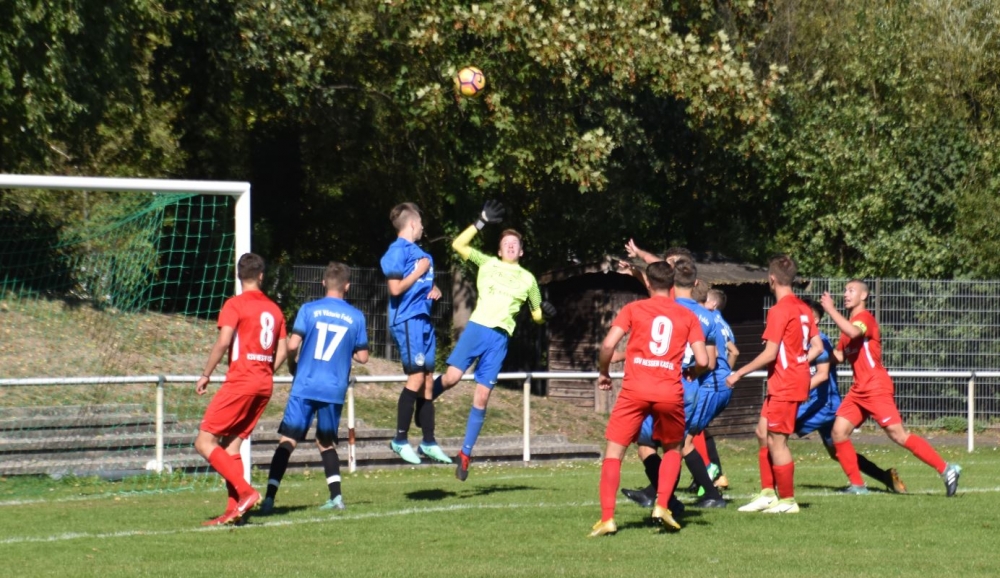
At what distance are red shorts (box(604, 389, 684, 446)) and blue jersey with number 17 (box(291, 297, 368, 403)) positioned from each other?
250 cm

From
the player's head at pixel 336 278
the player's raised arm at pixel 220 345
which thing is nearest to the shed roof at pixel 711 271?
the player's head at pixel 336 278

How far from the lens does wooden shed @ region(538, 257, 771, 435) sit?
2405 cm

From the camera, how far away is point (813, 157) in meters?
29.8

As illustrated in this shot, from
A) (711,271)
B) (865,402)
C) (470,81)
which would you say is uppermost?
(470,81)

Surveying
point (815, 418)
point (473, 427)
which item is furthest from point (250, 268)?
point (815, 418)

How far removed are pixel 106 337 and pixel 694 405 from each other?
10.2m

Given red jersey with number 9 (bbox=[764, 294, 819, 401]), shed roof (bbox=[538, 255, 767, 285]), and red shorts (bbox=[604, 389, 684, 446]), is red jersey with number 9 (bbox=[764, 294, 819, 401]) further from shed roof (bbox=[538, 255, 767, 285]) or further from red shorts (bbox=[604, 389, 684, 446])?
shed roof (bbox=[538, 255, 767, 285])

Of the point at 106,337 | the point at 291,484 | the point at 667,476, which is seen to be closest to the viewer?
the point at 667,476

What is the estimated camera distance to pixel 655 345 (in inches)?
386

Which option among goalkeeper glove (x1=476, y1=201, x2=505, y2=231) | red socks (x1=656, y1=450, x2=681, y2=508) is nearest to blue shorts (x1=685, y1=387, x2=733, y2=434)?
red socks (x1=656, y1=450, x2=681, y2=508)

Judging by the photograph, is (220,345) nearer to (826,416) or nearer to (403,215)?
(403,215)

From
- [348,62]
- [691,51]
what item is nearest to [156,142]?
[348,62]

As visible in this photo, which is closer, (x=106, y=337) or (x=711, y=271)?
(x=106, y=337)

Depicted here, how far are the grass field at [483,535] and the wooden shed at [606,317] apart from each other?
991cm
